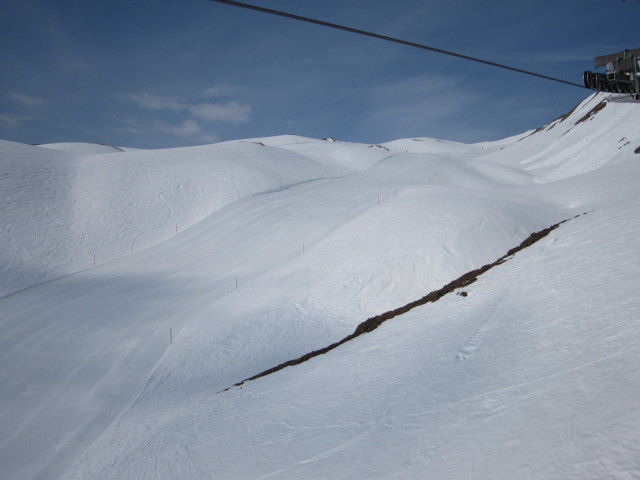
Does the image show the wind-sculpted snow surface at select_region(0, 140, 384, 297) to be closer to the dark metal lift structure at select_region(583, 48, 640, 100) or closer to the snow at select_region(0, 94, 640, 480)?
the snow at select_region(0, 94, 640, 480)

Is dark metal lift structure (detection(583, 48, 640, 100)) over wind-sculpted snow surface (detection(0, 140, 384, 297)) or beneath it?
beneath

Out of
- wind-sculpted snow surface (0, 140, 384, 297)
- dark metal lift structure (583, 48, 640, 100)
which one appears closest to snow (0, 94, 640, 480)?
wind-sculpted snow surface (0, 140, 384, 297)

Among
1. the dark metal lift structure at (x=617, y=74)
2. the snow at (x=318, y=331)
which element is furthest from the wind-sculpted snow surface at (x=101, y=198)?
the dark metal lift structure at (x=617, y=74)

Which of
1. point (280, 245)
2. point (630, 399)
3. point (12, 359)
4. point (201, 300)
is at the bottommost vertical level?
point (630, 399)

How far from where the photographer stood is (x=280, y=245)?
26.4 meters

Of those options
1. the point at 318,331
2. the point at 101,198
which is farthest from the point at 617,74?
the point at 101,198

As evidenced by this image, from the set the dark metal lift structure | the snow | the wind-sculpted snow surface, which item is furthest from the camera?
the wind-sculpted snow surface

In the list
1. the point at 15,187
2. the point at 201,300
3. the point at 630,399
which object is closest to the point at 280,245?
the point at 201,300

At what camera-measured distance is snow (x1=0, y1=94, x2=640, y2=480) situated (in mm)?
4523

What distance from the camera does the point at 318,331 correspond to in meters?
14.8

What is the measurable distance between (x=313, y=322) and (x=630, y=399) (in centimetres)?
1251

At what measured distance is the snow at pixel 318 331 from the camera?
14.8ft

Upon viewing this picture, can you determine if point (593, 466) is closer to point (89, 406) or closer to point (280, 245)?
point (89, 406)

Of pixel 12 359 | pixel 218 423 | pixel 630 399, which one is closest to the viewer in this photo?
pixel 630 399
